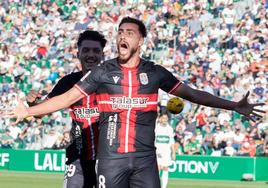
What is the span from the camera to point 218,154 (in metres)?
25.0

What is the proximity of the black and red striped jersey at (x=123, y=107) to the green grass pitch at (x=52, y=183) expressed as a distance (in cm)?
1276

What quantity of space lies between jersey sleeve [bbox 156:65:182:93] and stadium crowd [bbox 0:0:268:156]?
1466cm

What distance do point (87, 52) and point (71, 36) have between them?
74.3 feet

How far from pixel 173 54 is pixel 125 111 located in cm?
2127

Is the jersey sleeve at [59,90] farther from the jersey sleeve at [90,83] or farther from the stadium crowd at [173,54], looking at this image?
the stadium crowd at [173,54]

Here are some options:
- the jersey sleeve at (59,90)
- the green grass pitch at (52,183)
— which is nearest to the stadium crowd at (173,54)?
the green grass pitch at (52,183)

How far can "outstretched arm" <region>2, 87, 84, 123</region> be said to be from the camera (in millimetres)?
7457

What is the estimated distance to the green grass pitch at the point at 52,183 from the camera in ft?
70.4

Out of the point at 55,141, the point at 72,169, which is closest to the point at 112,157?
the point at 72,169

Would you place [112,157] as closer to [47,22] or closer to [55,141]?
[55,141]

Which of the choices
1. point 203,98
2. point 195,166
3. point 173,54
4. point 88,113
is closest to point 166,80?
point 203,98

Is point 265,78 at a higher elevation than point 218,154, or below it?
higher

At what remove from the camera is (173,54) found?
29141 mm

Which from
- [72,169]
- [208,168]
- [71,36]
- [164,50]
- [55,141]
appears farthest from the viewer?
[71,36]
